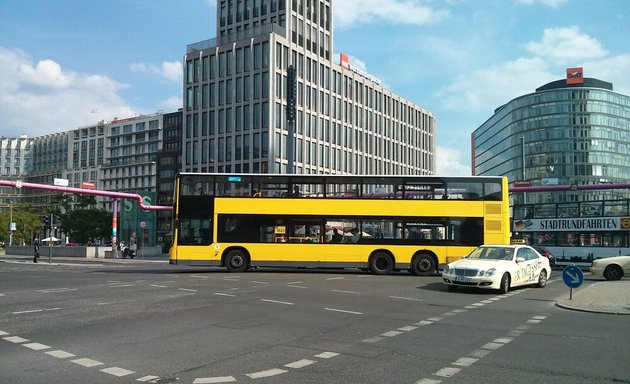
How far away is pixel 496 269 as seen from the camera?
15.6 metres

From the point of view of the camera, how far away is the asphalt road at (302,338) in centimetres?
637

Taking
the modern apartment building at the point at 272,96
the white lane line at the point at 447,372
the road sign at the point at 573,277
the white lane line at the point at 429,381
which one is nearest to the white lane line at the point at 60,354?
the white lane line at the point at 429,381

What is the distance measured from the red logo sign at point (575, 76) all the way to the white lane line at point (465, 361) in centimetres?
11717

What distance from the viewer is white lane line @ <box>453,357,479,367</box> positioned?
6859 millimetres

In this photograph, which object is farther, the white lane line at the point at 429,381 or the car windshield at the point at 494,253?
the car windshield at the point at 494,253

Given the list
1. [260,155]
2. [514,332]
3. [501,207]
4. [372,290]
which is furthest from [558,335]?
[260,155]

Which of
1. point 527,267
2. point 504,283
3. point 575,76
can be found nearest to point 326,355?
point 504,283

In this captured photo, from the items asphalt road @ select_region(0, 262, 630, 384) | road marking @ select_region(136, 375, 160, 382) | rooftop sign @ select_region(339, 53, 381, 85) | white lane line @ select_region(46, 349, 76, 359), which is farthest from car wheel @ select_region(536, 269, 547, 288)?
rooftop sign @ select_region(339, 53, 381, 85)

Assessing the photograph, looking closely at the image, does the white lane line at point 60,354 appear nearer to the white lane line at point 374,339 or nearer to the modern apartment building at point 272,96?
the white lane line at point 374,339

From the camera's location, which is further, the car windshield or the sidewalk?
the car windshield

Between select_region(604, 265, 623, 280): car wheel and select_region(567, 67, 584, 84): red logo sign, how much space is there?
99382mm

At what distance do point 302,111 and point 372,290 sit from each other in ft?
231

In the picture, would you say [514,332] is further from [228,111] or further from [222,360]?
[228,111]

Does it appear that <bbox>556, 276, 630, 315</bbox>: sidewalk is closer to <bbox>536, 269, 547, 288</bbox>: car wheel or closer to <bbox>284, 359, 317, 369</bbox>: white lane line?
<bbox>536, 269, 547, 288</bbox>: car wheel
